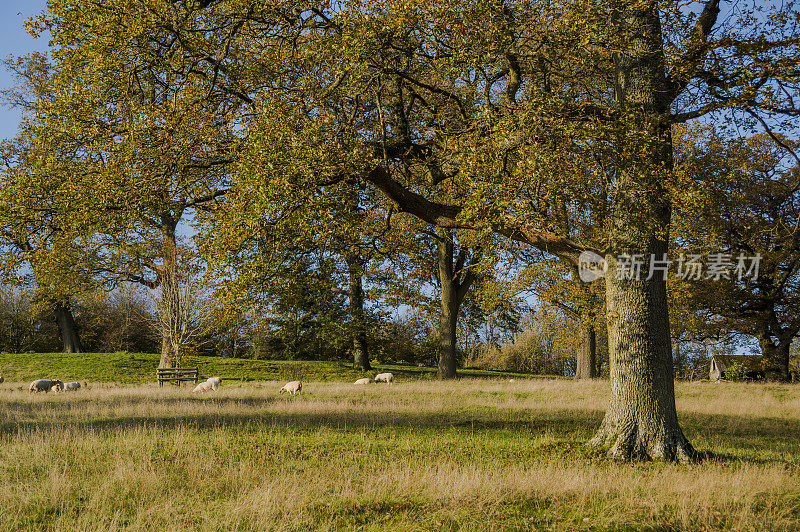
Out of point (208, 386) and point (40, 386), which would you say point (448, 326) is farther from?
point (40, 386)

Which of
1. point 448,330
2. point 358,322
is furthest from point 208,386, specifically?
point 448,330

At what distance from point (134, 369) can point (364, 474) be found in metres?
25.4

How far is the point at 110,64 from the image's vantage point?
1042cm

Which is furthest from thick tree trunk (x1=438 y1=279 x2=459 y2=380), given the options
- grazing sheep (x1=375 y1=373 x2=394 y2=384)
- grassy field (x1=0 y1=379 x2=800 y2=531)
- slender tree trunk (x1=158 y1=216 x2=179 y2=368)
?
slender tree trunk (x1=158 y1=216 x2=179 y2=368)

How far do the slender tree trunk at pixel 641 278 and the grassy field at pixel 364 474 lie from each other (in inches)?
27.7

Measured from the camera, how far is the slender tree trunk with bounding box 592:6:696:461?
8.84m

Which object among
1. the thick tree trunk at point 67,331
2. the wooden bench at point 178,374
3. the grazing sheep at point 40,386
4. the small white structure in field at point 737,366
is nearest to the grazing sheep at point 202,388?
the wooden bench at point 178,374

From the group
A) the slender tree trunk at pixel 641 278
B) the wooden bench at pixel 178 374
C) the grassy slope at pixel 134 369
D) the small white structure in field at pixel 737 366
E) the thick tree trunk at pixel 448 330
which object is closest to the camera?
the slender tree trunk at pixel 641 278

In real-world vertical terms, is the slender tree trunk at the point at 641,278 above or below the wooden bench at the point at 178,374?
above

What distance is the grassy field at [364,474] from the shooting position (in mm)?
5660

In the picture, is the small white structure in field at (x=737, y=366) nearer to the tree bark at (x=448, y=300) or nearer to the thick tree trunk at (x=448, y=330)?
the tree bark at (x=448, y=300)

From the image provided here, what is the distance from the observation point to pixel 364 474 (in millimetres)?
7000

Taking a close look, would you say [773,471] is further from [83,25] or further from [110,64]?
[83,25]

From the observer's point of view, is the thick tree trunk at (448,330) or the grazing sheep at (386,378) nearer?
the grazing sheep at (386,378)
